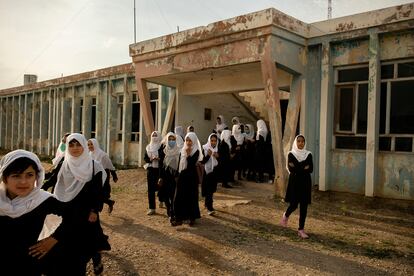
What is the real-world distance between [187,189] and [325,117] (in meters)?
4.26

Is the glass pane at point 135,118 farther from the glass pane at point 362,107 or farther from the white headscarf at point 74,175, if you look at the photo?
the white headscarf at point 74,175

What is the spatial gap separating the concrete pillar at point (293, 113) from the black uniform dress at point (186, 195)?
125 inches

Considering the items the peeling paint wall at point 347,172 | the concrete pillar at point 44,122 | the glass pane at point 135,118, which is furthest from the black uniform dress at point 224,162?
the concrete pillar at point 44,122

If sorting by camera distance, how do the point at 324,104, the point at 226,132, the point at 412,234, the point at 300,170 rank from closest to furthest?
the point at 300,170 → the point at 412,234 → the point at 324,104 → the point at 226,132

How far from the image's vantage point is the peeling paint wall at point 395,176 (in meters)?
7.34

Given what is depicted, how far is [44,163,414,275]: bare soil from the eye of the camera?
4.09 metres

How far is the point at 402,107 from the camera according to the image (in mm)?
7645

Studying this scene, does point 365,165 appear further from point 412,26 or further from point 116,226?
point 116,226

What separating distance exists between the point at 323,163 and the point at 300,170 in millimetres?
3527

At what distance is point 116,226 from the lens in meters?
5.84

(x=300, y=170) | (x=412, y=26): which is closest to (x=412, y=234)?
(x=300, y=170)

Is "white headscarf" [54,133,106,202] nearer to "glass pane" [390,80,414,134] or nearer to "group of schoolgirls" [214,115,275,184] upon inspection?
"group of schoolgirls" [214,115,275,184]

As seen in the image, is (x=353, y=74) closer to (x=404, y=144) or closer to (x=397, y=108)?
(x=397, y=108)

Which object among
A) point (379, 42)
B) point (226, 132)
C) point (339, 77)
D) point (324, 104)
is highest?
point (379, 42)
